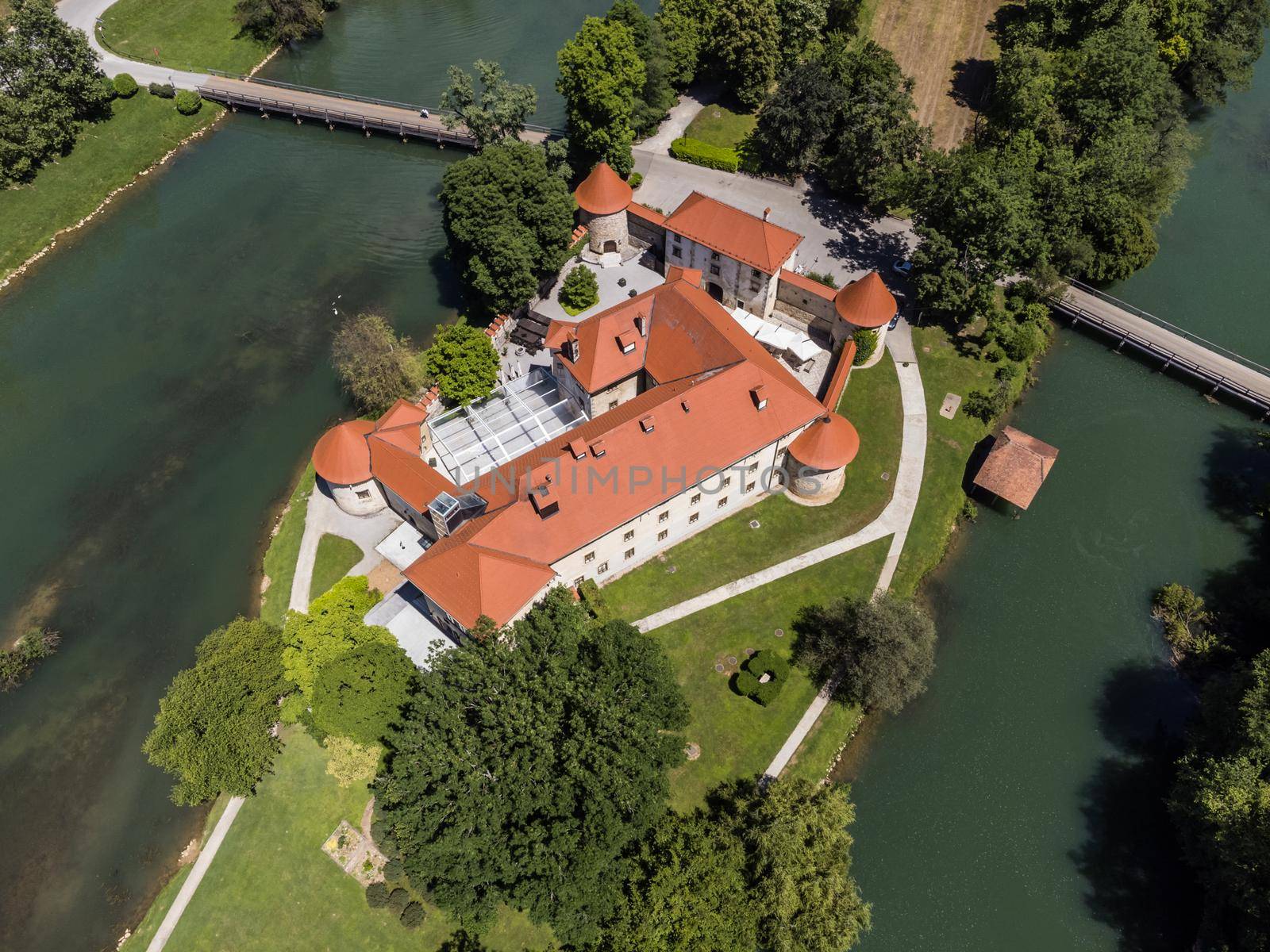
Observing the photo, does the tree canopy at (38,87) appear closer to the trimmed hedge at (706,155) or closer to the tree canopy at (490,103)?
the tree canopy at (490,103)

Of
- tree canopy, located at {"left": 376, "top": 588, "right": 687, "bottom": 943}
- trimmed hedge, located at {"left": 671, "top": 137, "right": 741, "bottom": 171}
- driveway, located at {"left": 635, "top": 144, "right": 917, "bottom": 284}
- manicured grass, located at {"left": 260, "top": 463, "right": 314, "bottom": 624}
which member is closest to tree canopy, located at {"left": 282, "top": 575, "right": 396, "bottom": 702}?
manicured grass, located at {"left": 260, "top": 463, "right": 314, "bottom": 624}

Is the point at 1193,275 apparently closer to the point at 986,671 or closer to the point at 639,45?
the point at 986,671

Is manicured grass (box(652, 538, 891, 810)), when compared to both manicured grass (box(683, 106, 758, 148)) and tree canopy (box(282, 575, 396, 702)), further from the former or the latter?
manicured grass (box(683, 106, 758, 148))

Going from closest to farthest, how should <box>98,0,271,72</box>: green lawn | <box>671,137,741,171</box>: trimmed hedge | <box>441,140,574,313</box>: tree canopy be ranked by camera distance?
1. <box>441,140,574,313</box>: tree canopy
2. <box>671,137,741,171</box>: trimmed hedge
3. <box>98,0,271,72</box>: green lawn

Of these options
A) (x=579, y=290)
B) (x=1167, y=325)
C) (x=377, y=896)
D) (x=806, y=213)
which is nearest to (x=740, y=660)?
(x=377, y=896)

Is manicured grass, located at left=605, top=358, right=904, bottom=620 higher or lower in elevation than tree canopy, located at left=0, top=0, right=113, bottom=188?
lower

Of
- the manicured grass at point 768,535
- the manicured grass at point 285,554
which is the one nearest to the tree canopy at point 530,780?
the manicured grass at point 768,535

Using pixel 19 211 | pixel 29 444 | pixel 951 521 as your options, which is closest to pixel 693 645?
pixel 951 521
